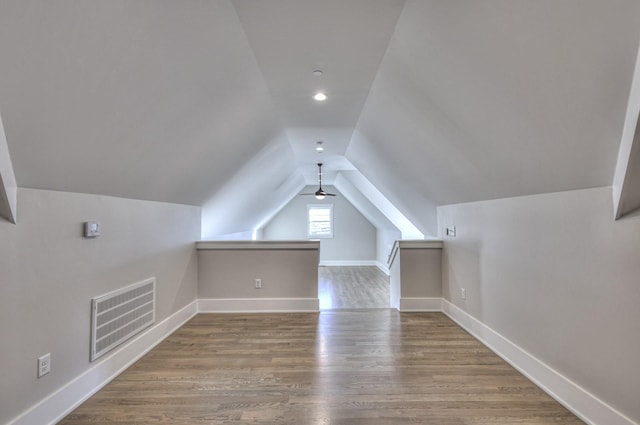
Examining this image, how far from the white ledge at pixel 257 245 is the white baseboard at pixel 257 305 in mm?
684

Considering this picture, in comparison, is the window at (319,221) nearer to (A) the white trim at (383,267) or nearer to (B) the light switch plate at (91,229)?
(A) the white trim at (383,267)

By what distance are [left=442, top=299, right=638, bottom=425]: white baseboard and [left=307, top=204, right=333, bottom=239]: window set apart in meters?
7.09

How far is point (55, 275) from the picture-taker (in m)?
1.98

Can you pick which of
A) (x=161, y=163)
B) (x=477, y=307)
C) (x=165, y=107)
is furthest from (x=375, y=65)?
(x=477, y=307)

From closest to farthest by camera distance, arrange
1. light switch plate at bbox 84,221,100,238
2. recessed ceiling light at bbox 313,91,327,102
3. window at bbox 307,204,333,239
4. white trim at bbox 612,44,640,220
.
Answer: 1. white trim at bbox 612,44,640,220
2. light switch plate at bbox 84,221,100,238
3. recessed ceiling light at bbox 313,91,327,102
4. window at bbox 307,204,333,239

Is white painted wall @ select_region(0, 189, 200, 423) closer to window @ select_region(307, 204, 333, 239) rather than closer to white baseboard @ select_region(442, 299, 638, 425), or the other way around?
white baseboard @ select_region(442, 299, 638, 425)

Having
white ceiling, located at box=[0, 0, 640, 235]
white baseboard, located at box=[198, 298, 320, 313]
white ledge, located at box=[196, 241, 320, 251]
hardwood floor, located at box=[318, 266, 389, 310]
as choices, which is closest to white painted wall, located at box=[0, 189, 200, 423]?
white ceiling, located at box=[0, 0, 640, 235]

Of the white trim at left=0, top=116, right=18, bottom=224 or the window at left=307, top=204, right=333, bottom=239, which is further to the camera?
the window at left=307, top=204, right=333, bottom=239

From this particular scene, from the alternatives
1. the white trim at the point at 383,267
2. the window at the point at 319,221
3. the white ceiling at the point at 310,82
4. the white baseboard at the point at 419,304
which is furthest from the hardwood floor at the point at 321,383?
the window at the point at 319,221

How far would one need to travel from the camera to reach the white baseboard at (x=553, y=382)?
1.87 meters

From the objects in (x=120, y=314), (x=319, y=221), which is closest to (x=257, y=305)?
(x=120, y=314)

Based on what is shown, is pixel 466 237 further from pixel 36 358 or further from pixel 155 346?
pixel 36 358

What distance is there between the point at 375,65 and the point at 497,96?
1.01 m

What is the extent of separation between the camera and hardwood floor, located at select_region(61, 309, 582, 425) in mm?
2043
